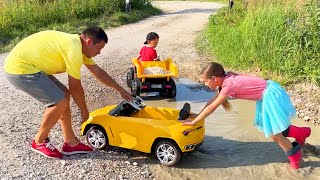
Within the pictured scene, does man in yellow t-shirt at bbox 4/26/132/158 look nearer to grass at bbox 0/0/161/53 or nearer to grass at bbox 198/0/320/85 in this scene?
grass at bbox 198/0/320/85

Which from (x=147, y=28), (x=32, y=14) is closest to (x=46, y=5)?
(x=32, y=14)

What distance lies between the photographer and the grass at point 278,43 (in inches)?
343

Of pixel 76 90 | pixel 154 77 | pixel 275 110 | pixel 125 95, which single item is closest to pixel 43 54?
pixel 76 90

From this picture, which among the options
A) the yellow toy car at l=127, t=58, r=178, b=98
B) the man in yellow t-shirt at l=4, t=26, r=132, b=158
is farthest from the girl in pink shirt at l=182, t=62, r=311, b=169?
the yellow toy car at l=127, t=58, r=178, b=98

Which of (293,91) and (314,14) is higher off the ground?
(314,14)

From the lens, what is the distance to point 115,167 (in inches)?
211

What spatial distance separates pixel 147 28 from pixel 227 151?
10.9m

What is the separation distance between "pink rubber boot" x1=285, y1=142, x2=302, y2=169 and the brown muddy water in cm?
8

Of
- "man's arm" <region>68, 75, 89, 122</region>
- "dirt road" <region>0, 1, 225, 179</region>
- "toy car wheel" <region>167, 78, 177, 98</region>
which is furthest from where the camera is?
"toy car wheel" <region>167, 78, 177, 98</region>

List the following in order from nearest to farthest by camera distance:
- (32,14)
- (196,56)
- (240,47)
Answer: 1. (240,47)
2. (196,56)
3. (32,14)

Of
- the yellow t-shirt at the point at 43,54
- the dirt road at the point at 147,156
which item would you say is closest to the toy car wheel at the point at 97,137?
the dirt road at the point at 147,156

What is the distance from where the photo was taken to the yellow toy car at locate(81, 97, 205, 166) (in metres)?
5.32

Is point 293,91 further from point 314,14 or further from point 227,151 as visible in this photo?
point 227,151

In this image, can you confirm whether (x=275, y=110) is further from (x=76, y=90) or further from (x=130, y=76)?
(x=130, y=76)
